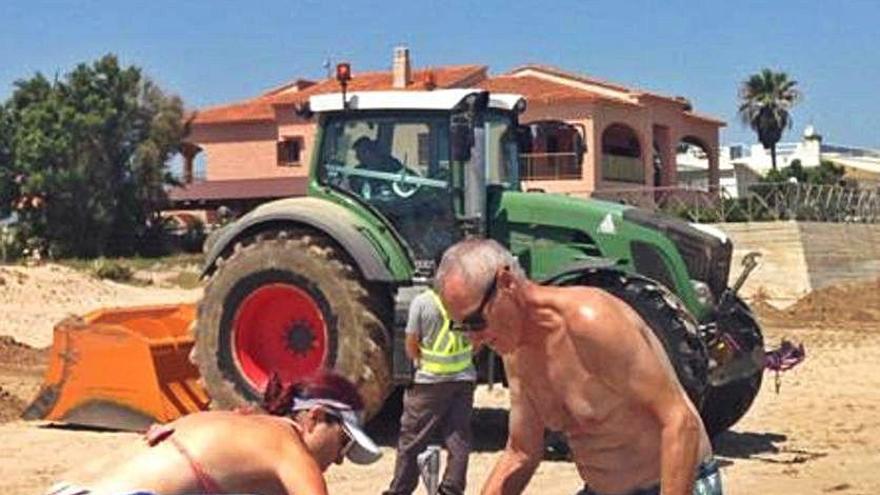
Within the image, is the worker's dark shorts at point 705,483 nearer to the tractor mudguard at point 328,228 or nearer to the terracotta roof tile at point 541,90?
the tractor mudguard at point 328,228

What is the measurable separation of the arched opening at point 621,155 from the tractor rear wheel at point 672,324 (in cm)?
3817

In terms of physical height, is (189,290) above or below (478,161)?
below

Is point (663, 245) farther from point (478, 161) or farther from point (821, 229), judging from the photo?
point (821, 229)

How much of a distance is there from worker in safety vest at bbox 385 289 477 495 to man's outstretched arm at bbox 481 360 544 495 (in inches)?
168

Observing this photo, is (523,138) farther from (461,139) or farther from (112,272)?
(112,272)

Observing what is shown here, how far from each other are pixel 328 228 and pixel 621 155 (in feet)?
132

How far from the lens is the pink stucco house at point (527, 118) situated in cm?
5000

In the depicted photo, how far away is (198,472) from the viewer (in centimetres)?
463

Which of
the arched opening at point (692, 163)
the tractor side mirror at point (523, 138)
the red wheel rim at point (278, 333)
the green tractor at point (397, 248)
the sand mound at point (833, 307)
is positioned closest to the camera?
the green tractor at point (397, 248)

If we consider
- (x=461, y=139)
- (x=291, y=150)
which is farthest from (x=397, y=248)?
(x=291, y=150)

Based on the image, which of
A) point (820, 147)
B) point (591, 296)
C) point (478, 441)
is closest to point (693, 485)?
point (591, 296)

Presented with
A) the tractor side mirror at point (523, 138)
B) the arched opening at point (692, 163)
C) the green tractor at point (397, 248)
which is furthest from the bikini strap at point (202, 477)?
Answer: the arched opening at point (692, 163)

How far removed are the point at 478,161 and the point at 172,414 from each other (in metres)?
3.45

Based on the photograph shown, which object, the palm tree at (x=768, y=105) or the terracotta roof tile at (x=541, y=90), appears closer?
the terracotta roof tile at (x=541, y=90)
